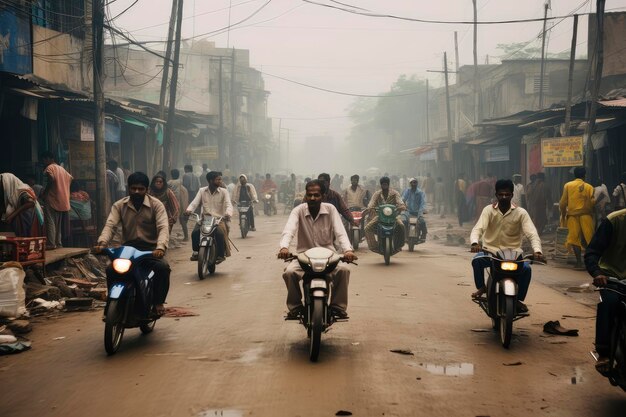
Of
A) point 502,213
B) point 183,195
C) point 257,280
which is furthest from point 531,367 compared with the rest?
point 183,195

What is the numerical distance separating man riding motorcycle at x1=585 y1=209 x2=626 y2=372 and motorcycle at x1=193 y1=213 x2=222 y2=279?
8446 millimetres

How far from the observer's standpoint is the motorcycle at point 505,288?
7.07 meters

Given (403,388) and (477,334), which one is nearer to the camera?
(403,388)

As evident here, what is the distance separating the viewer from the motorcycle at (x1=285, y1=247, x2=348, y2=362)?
6.55 m

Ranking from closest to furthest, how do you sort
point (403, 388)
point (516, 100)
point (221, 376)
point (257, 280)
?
point (403, 388) < point (221, 376) < point (257, 280) < point (516, 100)

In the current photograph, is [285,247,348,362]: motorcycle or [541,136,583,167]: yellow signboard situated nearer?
[285,247,348,362]: motorcycle

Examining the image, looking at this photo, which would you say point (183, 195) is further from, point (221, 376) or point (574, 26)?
point (221, 376)

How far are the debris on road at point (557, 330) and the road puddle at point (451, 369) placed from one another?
1.88 m

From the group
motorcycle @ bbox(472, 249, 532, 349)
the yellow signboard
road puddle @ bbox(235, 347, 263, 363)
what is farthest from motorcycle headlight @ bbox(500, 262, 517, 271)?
the yellow signboard

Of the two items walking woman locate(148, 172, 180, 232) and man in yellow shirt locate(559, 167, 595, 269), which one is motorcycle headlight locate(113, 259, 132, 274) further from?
man in yellow shirt locate(559, 167, 595, 269)

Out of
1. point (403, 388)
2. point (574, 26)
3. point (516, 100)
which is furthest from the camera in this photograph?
point (516, 100)

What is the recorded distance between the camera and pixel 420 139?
81812 mm

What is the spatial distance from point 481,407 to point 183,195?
17671 millimetres

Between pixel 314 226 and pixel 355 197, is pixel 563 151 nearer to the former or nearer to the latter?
pixel 355 197
